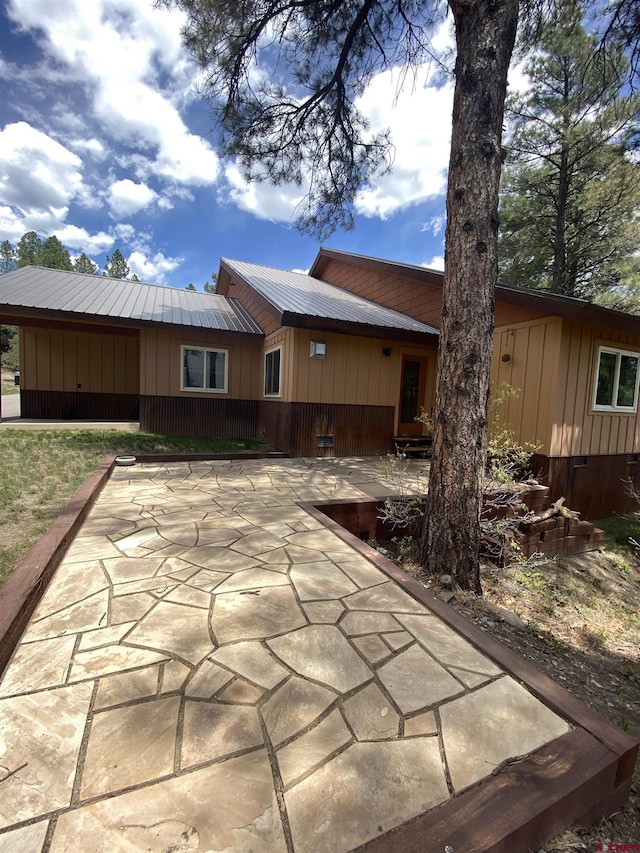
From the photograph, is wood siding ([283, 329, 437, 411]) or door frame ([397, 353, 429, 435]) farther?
door frame ([397, 353, 429, 435])

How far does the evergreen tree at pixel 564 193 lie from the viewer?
9469 millimetres

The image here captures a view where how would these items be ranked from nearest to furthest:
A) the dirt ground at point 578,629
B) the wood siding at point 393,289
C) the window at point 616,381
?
the dirt ground at point 578,629 < the window at point 616,381 < the wood siding at point 393,289

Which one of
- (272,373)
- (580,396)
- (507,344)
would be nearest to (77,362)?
(272,373)

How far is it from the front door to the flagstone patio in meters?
6.24

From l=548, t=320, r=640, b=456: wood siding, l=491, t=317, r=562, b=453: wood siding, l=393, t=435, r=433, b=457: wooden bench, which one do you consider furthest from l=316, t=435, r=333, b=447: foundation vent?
l=548, t=320, r=640, b=456: wood siding

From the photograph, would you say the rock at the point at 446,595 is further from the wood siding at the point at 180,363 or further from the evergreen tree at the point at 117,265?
the evergreen tree at the point at 117,265

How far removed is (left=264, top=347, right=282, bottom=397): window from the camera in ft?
27.6

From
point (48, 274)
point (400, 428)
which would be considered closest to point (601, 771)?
point (400, 428)

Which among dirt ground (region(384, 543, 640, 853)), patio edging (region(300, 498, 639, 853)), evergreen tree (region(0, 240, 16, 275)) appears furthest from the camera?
evergreen tree (region(0, 240, 16, 275))

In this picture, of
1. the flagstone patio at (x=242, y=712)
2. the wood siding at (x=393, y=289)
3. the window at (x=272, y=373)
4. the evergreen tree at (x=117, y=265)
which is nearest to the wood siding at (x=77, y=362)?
the window at (x=272, y=373)

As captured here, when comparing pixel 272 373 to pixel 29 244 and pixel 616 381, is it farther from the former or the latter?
pixel 29 244

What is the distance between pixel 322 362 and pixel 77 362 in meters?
7.69

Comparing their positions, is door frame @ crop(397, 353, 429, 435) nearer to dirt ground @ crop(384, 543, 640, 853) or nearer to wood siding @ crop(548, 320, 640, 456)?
wood siding @ crop(548, 320, 640, 456)

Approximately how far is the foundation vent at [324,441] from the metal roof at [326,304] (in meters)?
2.34
